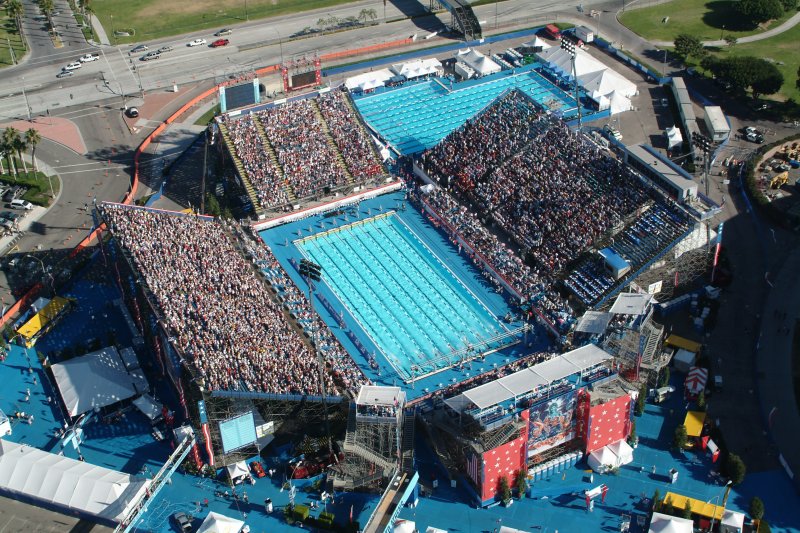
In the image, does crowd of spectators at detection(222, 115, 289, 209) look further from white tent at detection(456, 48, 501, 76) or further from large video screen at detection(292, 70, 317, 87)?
white tent at detection(456, 48, 501, 76)

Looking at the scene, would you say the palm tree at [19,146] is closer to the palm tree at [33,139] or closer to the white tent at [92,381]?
the palm tree at [33,139]

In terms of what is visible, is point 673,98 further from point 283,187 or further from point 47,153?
point 47,153

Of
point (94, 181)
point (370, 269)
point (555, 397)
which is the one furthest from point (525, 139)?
point (94, 181)

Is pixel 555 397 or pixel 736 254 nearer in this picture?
pixel 555 397

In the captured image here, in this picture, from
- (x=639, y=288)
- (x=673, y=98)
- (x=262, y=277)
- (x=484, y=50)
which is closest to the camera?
(x=639, y=288)

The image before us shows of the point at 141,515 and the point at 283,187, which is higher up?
the point at 283,187

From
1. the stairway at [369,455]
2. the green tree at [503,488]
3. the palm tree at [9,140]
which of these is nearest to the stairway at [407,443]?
the stairway at [369,455]
